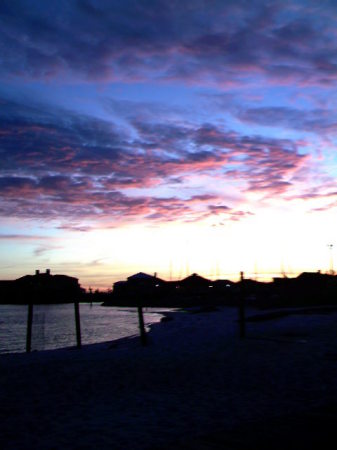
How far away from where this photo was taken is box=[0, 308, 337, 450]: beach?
682 cm

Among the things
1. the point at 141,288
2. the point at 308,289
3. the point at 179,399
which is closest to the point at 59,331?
the point at 308,289

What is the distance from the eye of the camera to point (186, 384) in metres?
11.6

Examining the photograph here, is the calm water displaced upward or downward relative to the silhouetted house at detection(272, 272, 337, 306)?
downward

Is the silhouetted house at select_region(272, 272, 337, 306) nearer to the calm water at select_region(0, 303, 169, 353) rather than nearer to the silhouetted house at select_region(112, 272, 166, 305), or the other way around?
the calm water at select_region(0, 303, 169, 353)

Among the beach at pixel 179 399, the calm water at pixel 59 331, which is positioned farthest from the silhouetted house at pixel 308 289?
the beach at pixel 179 399

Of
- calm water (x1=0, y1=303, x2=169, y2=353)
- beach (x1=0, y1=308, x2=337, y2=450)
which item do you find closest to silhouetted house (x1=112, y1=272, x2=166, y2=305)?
calm water (x1=0, y1=303, x2=169, y2=353)

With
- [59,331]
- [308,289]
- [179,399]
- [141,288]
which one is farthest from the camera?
[141,288]

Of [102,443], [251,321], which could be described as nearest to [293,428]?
[102,443]

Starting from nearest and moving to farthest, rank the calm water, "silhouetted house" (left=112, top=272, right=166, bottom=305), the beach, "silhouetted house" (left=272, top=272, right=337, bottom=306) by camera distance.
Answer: the beach
the calm water
"silhouetted house" (left=272, top=272, right=337, bottom=306)
"silhouetted house" (left=112, top=272, right=166, bottom=305)

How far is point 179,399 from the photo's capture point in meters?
9.97

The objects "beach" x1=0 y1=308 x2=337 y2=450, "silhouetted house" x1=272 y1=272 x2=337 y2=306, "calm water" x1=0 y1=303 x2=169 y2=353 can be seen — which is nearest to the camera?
"beach" x1=0 y1=308 x2=337 y2=450

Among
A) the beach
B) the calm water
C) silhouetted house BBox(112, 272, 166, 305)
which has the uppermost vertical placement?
silhouetted house BBox(112, 272, 166, 305)

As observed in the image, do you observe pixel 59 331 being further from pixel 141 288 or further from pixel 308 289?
pixel 141 288

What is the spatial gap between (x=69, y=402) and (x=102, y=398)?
752 millimetres
